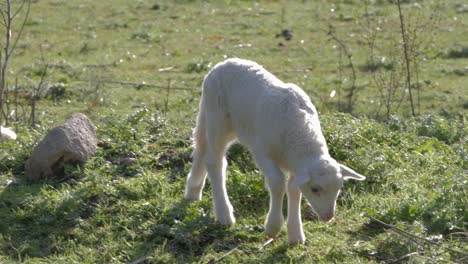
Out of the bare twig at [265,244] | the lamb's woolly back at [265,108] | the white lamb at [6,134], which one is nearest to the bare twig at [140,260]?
the bare twig at [265,244]

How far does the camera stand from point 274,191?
6.68 metres

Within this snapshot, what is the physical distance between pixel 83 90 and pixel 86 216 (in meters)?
5.73

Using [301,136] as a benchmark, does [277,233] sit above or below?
below

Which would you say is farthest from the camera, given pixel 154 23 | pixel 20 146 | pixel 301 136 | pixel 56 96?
pixel 154 23

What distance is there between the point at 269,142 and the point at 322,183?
1.98ft

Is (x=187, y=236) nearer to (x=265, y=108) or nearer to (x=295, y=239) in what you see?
(x=295, y=239)

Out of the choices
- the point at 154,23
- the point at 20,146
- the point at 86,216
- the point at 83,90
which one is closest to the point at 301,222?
the point at 86,216

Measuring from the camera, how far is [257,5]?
19.4 metres

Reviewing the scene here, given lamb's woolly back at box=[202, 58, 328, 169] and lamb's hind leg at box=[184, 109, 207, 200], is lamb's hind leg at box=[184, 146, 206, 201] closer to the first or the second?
lamb's hind leg at box=[184, 109, 207, 200]

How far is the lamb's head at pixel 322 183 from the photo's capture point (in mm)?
6355

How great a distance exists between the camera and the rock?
8172mm

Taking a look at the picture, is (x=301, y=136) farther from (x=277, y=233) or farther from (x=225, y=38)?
(x=225, y=38)

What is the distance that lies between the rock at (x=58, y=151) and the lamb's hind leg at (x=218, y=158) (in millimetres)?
1437

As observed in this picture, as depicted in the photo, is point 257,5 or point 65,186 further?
point 257,5
